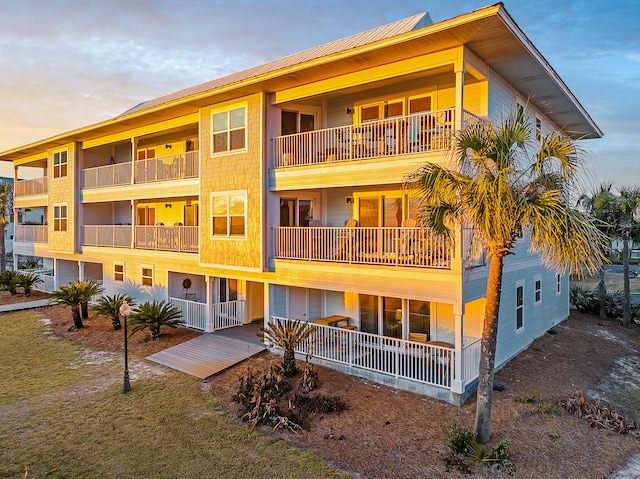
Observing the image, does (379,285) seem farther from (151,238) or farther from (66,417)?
(151,238)

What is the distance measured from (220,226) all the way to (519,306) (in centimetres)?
1128

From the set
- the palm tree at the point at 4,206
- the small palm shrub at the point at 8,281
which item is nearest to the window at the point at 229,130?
the small palm shrub at the point at 8,281

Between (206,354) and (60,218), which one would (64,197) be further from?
(206,354)

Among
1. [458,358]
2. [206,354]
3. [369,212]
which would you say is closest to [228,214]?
[206,354]

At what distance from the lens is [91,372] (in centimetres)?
1334

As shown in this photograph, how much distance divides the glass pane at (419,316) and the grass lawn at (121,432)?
6518mm

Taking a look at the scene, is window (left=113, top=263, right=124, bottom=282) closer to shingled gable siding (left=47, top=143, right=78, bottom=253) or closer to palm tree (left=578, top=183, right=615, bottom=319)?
shingled gable siding (left=47, top=143, right=78, bottom=253)

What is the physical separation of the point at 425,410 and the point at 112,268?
60.8 feet

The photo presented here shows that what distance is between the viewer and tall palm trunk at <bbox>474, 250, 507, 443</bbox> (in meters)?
8.22

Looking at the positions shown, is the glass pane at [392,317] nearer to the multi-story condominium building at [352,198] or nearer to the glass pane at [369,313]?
the multi-story condominium building at [352,198]

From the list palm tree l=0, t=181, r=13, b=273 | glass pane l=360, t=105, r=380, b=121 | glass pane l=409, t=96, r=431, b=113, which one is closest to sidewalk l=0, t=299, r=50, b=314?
palm tree l=0, t=181, r=13, b=273

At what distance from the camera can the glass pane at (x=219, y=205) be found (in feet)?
52.0

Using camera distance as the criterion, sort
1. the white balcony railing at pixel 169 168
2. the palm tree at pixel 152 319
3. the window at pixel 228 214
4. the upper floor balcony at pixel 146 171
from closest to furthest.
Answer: the window at pixel 228 214
the palm tree at pixel 152 319
the white balcony railing at pixel 169 168
the upper floor balcony at pixel 146 171

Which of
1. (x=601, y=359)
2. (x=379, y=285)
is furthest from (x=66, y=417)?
(x=601, y=359)
